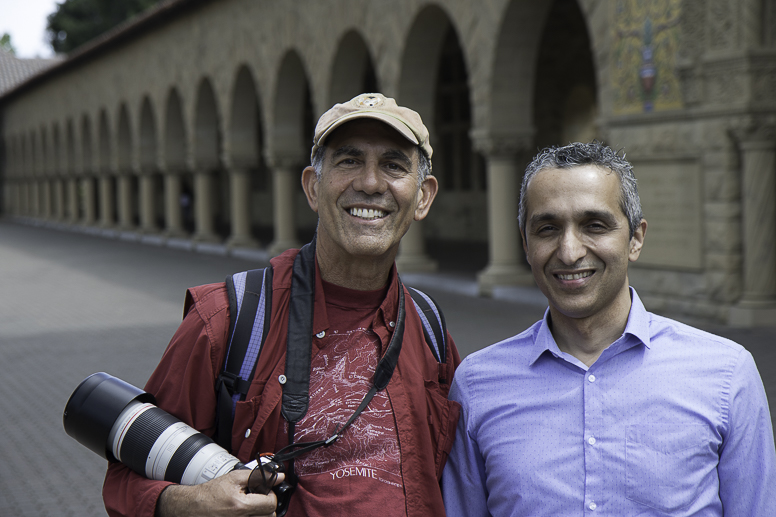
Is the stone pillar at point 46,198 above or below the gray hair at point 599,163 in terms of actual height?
below

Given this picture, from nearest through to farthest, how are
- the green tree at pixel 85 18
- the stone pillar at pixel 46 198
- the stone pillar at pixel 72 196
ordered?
the stone pillar at pixel 72 196 → the stone pillar at pixel 46 198 → the green tree at pixel 85 18

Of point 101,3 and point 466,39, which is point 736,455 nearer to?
point 466,39

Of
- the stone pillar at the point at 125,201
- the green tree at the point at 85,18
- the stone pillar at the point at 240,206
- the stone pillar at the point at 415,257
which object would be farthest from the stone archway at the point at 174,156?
the green tree at the point at 85,18

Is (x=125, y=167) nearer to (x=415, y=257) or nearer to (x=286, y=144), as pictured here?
(x=286, y=144)

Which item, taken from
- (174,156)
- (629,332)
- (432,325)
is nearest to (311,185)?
(432,325)

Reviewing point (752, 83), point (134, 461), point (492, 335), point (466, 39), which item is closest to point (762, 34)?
point (752, 83)

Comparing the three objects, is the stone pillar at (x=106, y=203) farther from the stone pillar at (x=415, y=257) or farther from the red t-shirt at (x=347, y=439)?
the red t-shirt at (x=347, y=439)

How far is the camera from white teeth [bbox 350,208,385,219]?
7.31ft

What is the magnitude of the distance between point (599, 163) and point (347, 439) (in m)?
0.86

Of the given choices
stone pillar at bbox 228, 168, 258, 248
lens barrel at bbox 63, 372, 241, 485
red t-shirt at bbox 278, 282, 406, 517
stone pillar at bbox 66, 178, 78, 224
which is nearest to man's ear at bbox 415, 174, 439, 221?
red t-shirt at bbox 278, 282, 406, 517

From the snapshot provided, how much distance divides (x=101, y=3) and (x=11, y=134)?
15051 millimetres

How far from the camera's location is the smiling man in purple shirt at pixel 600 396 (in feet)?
6.06

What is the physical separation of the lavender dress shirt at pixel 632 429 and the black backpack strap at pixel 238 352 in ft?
1.77

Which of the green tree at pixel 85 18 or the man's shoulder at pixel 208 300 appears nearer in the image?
the man's shoulder at pixel 208 300
